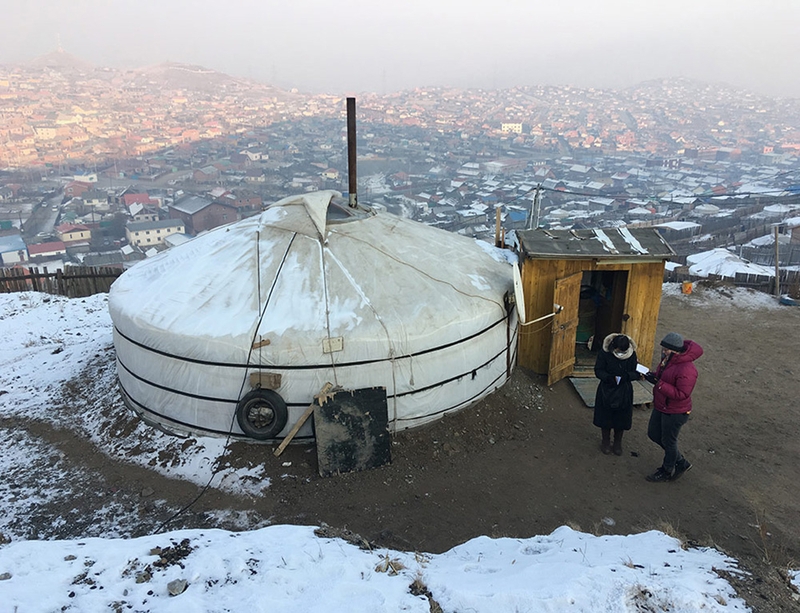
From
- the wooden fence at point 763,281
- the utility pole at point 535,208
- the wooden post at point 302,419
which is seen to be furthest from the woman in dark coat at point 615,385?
the wooden fence at point 763,281

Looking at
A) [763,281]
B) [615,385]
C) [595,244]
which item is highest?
[595,244]

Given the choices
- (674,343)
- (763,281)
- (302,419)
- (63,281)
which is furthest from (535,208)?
(63,281)

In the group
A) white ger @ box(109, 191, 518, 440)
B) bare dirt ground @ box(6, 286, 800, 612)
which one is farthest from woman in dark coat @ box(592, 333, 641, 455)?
white ger @ box(109, 191, 518, 440)

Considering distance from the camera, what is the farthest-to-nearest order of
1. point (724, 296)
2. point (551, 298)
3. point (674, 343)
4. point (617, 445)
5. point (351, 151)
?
point (724, 296)
point (551, 298)
point (351, 151)
point (617, 445)
point (674, 343)

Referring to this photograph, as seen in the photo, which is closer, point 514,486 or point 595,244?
point 514,486

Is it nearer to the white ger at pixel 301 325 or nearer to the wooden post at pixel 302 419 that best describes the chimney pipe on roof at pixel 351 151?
the white ger at pixel 301 325

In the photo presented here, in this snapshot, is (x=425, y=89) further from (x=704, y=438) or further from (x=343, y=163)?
(x=704, y=438)

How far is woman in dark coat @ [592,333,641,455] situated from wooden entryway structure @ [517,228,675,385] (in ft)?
5.01

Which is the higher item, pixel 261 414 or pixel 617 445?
pixel 261 414

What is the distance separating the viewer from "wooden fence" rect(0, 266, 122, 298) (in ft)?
40.7

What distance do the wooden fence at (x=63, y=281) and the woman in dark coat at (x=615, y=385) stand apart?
1239 cm

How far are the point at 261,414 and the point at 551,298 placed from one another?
4.61 m

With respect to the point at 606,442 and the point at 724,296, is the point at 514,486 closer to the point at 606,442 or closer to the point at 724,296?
the point at 606,442

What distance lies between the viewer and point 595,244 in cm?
714
